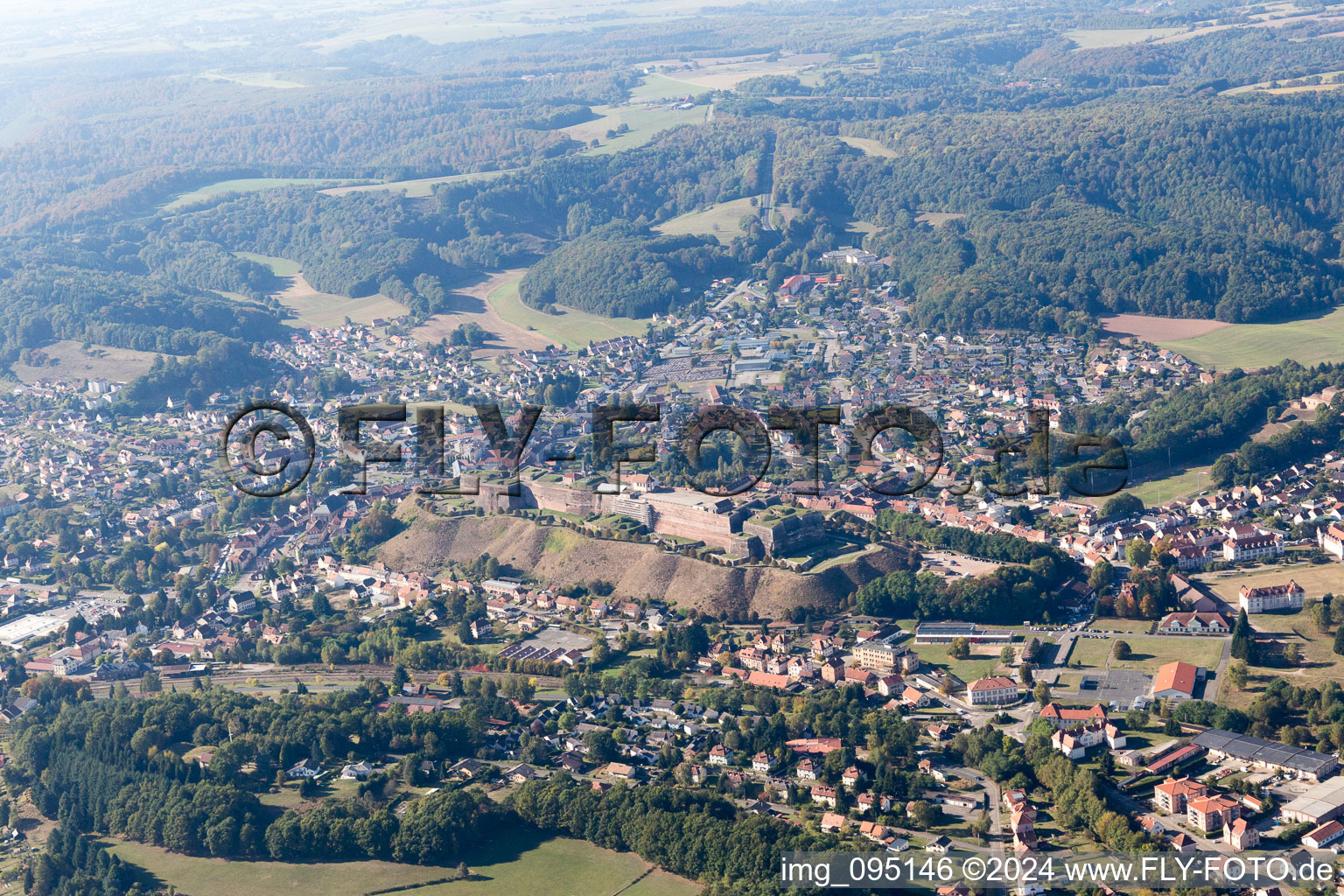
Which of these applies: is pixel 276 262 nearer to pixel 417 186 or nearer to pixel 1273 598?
pixel 417 186

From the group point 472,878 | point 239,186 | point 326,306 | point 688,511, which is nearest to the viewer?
point 472,878

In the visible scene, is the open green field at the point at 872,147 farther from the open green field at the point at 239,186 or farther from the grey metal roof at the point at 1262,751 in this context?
the grey metal roof at the point at 1262,751

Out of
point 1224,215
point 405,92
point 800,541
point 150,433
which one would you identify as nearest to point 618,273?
point 150,433

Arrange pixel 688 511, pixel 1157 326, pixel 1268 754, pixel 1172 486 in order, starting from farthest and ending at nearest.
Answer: pixel 1157 326 → pixel 1172 486 → pixel 688 511 → pixel 1268 754

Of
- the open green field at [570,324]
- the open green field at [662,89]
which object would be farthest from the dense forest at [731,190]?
the open green field at [662,89]

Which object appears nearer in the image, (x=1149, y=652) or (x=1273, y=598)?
(x=1149, y=652)

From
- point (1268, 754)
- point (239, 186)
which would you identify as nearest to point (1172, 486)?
point (1268, 754)

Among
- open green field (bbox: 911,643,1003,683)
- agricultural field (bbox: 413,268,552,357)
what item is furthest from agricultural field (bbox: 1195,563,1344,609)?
agricultural field (bbox: 413,268,552,357)
